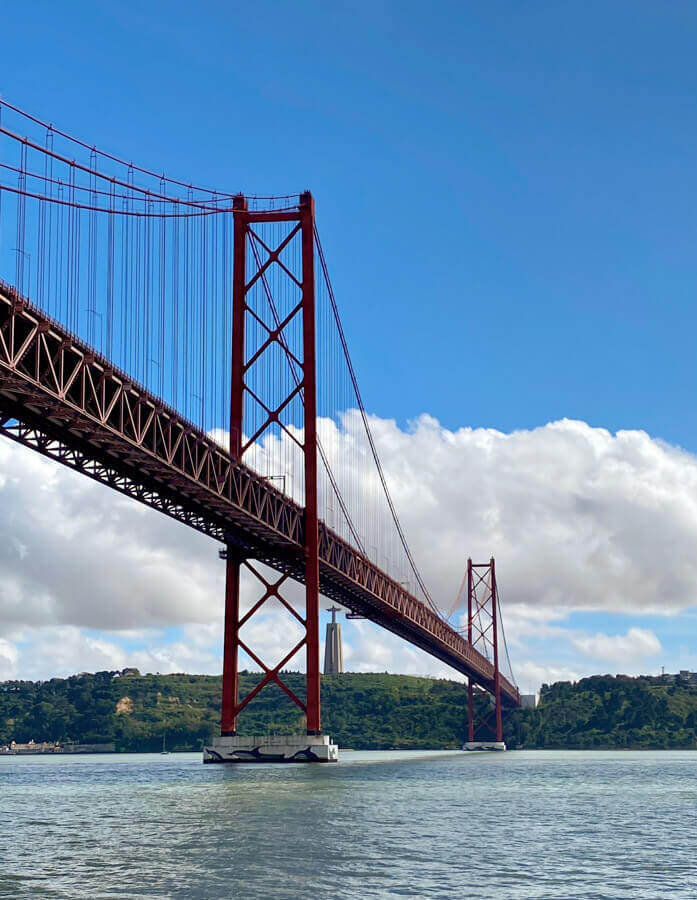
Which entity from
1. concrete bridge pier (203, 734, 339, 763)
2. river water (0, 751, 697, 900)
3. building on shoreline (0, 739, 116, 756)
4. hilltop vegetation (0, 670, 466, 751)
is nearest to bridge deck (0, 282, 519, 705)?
concrete bridge pier (203, 734, 339, 763)

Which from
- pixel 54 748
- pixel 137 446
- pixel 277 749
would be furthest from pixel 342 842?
pixel 54 748

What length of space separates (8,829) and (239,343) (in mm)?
37783

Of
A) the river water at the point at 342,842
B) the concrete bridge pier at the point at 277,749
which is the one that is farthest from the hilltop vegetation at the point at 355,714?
→ the river water at the point at 342,842

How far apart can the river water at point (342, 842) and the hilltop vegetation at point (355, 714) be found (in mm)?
100649

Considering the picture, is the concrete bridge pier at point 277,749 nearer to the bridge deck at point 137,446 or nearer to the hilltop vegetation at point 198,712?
the bridge deck at point 137,446

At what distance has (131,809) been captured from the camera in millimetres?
33688

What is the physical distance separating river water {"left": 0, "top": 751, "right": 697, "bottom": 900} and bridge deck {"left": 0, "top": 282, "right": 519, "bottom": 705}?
35.5ft

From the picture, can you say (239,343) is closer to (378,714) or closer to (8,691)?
(378,714)

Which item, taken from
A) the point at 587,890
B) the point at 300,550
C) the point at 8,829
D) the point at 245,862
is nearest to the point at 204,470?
the point at 300,550

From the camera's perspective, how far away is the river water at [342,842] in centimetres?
1930

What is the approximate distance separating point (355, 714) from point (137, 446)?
417ft

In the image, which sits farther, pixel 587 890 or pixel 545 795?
pixel 545 795

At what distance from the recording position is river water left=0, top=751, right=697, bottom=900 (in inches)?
760

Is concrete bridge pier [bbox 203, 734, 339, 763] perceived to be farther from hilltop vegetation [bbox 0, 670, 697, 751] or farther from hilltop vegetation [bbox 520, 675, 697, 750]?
hilltop vegetation [bbox 520, 675, 697, 750]
